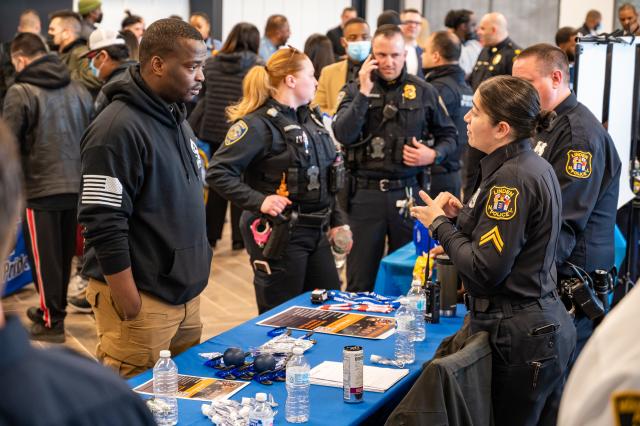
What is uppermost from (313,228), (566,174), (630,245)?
(566,174)

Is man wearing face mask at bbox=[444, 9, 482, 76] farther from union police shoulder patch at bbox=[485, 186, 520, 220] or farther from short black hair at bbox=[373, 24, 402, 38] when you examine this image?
union police shoulder patch at bbox=[485, 186, 520, 220]

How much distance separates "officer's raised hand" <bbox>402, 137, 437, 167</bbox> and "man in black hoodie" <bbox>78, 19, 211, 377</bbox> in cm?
203

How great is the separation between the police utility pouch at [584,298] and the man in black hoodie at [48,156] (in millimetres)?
3074

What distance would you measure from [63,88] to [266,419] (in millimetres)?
3444

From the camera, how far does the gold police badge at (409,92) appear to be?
201 inches

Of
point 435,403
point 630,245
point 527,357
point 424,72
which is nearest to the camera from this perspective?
point 435,403

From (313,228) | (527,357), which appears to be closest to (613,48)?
(313,228)

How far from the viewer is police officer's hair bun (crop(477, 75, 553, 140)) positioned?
2947 mm

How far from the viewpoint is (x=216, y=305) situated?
605 centimetres

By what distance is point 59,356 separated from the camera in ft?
3.43

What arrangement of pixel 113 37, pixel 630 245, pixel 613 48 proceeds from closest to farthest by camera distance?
pixel 613 48, pixel 113 37, pixel 630 245

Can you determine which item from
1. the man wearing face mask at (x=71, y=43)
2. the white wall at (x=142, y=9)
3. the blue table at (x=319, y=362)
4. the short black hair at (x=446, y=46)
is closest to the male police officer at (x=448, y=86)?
the short black hair at (x=446, y=46)

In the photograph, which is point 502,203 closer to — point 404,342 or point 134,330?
point 404,342

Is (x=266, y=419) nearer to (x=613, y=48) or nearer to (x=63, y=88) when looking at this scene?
(x=613, y=48)
